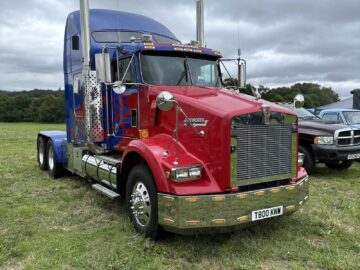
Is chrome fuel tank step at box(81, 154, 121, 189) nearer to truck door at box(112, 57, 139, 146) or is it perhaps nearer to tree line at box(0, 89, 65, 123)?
truck door at box(112, 57, 139, 146)

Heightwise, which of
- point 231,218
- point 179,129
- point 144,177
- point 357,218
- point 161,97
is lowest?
point 357,218

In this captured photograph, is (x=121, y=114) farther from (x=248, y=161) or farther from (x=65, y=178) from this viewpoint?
(x=65, y=178)

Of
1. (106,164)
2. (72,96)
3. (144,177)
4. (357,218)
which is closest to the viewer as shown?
(144,177)

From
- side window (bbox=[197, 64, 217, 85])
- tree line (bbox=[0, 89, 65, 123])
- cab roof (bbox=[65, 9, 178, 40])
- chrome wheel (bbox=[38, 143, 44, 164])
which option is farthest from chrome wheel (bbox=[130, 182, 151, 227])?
tree line (bbox=[0, 89, 65, 123])

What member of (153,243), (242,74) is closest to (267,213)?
(153,243)

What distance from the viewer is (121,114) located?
663cm

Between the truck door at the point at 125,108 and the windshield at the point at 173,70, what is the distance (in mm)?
254

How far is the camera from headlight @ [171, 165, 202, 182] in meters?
4.39

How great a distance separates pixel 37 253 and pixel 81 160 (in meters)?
3.21

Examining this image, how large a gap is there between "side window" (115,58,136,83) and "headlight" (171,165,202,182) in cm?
214

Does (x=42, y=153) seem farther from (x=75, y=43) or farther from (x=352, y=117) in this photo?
(x=352, y=117)

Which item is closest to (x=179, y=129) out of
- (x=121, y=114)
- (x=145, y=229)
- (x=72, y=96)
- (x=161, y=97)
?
(x=161, y=97)

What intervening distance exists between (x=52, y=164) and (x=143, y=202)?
17.8 feet

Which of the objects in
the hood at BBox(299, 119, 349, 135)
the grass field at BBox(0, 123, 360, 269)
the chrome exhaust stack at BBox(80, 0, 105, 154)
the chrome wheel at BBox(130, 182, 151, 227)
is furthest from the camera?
the hood at BBox(299, 119, 349, 135)
